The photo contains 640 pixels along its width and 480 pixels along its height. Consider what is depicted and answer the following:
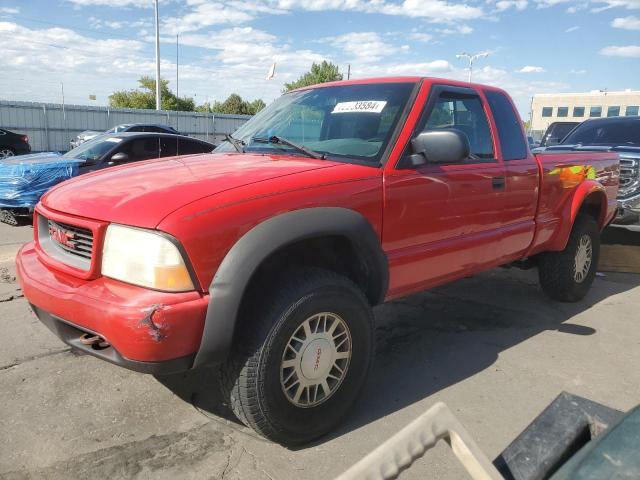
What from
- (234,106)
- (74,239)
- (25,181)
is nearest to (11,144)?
(25,181)

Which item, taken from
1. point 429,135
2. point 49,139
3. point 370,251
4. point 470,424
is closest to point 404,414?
point 470,424

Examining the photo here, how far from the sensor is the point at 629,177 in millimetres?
7043

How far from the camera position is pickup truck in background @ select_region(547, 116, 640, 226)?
6875mm

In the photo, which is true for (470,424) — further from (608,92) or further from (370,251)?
(608,92)

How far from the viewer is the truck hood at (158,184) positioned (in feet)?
7.25

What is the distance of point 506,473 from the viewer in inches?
52.4

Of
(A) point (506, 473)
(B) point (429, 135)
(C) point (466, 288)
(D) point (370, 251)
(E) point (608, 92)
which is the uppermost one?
(E) point (608, 92)

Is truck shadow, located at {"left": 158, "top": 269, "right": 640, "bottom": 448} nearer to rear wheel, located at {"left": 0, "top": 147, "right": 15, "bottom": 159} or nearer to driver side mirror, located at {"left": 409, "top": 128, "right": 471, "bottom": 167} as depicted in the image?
driver side mirror, located at {"left": 409, "top": 128, "right": 471, "bottom": 167}

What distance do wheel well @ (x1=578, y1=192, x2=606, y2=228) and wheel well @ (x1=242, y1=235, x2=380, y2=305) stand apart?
2855mm

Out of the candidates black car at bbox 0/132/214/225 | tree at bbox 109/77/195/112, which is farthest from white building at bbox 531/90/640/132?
black car at bbox 0/132/214/225

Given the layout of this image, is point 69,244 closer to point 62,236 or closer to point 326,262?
point 62,236

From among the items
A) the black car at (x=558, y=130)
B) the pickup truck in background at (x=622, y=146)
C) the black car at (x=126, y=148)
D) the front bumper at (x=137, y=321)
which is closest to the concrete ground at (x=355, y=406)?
the front bumper at (x=137, y=321)

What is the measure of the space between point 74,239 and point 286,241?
1028 mm

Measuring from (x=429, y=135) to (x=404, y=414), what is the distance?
1.52 m
